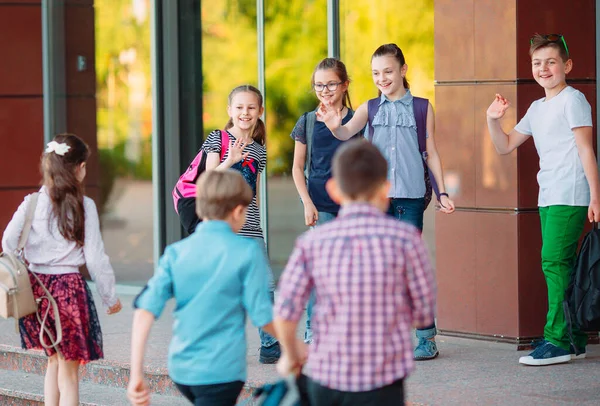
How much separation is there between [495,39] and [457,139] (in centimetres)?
67

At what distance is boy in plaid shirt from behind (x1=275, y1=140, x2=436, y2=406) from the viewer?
327 cm

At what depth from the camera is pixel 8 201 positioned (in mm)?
10344

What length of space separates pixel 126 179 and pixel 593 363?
551cm

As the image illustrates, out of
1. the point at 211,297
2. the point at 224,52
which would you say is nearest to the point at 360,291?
the point at 211,297

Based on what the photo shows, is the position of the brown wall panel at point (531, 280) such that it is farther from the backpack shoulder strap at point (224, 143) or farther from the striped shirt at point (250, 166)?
the backpack shoulder strap at point (224, 143)

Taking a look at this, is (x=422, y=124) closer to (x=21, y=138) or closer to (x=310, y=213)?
(x=310, y=213)

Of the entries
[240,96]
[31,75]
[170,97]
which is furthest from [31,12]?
[240,96]

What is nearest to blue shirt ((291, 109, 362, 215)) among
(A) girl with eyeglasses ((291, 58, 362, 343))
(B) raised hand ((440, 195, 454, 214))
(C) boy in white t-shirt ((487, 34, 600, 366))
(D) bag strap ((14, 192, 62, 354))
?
(A) girl with eyeglasses ((291, 58, 362, 343))

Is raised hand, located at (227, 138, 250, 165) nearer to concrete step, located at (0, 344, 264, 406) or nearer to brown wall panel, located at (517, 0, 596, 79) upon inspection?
concrete step, located at (0, 344, 264, 406)

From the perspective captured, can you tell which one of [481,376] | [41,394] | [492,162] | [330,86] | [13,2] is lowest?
[41,394]

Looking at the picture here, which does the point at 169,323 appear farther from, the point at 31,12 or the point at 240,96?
the point at 31,12

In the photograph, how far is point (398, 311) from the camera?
3314 millimetres

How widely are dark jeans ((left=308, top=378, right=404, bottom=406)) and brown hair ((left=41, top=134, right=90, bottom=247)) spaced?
2.19m

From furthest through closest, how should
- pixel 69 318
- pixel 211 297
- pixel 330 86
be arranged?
pixel 330 86 < pixel 69 318 < pixel 211 297
